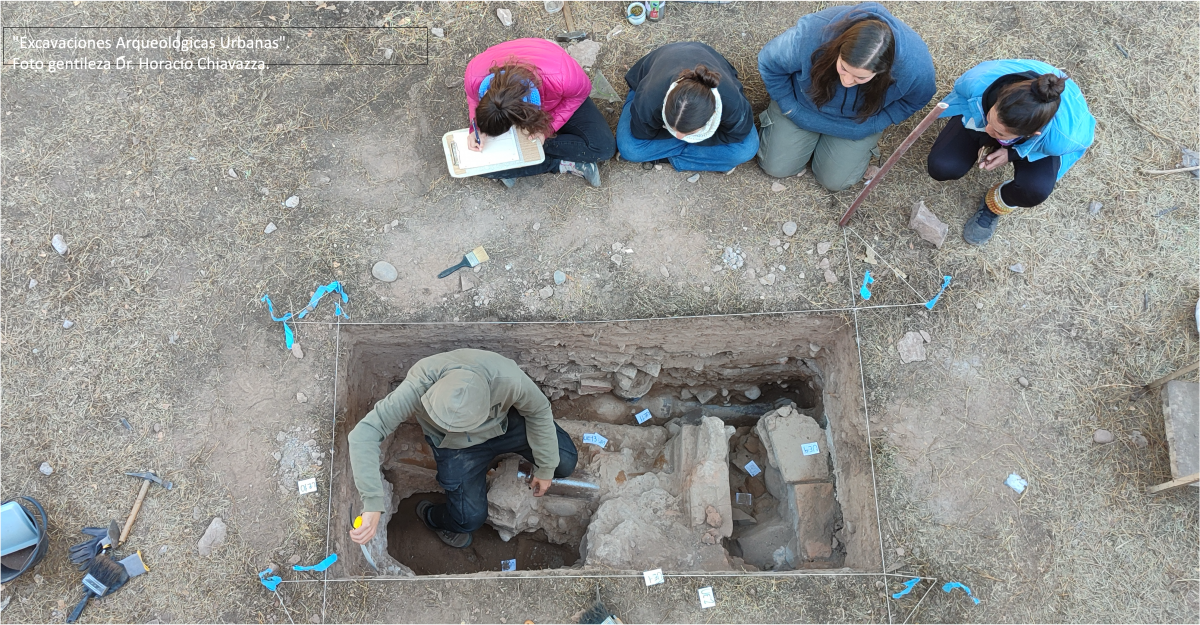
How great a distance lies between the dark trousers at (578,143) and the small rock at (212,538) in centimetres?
238

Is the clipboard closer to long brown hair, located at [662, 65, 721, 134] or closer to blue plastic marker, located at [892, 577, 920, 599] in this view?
long brown hair, located at [662, 65, 721, 134]

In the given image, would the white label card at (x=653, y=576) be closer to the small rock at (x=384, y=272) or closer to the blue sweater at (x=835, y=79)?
the small rock at (x=384, y=272)

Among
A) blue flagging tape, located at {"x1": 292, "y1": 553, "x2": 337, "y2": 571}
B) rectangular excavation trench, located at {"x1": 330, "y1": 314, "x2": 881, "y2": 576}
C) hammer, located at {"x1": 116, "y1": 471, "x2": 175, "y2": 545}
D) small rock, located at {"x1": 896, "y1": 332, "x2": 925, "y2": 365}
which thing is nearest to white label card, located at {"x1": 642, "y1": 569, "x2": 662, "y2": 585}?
rectangular excavation trench, located at {"x1": 330, "y1": 314, "x2": 881, "y2": 576}

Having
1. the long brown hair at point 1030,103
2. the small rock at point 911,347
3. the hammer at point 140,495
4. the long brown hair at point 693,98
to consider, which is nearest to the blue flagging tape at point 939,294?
the small rock at point 911,347

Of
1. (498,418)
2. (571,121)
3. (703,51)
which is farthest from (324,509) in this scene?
(703,51)

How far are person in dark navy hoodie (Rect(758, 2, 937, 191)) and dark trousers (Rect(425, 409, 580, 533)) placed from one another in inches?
83.0

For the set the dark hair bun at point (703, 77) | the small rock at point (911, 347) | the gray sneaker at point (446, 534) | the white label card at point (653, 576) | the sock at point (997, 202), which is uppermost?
the dark hair bun at point (703, 77)

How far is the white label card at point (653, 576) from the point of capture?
325cm

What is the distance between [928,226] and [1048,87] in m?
1.00

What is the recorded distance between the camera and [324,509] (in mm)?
3336

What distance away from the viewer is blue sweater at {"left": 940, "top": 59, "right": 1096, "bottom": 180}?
10.4ft

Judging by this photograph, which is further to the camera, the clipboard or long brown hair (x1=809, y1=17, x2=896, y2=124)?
the clipboard

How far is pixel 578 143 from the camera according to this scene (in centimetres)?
368

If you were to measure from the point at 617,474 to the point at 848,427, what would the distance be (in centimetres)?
145
